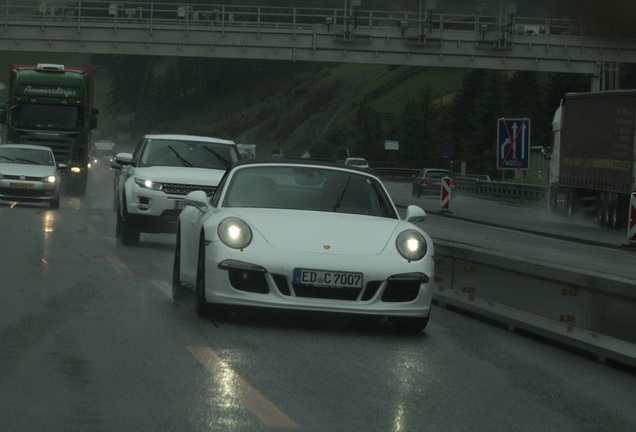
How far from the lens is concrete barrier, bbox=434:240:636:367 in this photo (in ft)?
30.1

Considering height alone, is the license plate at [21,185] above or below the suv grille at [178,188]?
below

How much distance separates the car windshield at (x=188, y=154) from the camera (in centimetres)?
2006

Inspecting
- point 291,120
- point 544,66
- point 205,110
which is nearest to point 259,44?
point 544,66

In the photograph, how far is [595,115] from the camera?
34.4m

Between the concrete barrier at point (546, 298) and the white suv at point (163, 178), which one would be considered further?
the white suv at point (163, 178)

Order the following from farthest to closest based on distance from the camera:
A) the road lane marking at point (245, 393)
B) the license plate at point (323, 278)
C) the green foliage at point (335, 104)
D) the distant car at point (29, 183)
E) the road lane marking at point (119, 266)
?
the green foliage at point (335, 104) → the distant car at point (29, 183) → the road lane marking at point (119, 266) → the license plate at point (323, 278) → the road lane marking at point (245, 393)

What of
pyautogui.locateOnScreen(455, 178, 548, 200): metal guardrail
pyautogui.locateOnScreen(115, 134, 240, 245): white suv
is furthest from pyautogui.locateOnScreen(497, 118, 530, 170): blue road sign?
pyautogui.locateOnScreen(115, 134, 240, 245): white suv

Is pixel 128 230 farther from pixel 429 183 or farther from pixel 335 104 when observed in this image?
pixel 335 104

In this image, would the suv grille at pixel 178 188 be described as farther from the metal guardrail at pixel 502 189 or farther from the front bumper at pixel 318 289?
the metal guardrail at pixel 502 189

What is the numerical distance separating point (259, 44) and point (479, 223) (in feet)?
82.7

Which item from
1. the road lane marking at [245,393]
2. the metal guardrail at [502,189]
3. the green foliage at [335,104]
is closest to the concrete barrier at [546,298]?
the road lane marking at [245,393]

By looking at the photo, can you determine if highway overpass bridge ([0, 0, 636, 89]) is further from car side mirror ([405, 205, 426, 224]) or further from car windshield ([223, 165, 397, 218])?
car side mirror ([405, 205, 426, 224])

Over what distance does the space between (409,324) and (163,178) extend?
30.7 feet

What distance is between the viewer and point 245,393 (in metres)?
7.22
